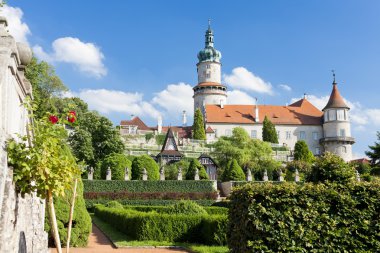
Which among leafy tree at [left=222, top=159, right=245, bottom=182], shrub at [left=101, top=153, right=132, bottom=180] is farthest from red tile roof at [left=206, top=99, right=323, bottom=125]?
shrub at [left=101, top=153, right=132, bottom=180]

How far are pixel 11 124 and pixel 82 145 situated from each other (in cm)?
4603

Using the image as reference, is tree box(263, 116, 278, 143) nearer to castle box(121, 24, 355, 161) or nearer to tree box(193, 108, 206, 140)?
castle box(121, 24, 355, 161)

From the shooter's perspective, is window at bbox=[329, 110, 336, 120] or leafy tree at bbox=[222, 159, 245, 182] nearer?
leafy tree at bbox=[222, 159, 245, 182]

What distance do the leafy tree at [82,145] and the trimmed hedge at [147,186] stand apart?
39.6 ft

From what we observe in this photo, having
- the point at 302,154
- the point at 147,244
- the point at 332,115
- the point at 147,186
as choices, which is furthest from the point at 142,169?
the point at 332,115

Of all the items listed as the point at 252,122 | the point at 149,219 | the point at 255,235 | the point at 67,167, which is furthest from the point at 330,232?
the point at 252,122

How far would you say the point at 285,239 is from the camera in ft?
30.5

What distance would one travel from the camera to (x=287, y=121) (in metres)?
85.6

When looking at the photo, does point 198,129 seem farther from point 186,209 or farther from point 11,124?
point 11,124

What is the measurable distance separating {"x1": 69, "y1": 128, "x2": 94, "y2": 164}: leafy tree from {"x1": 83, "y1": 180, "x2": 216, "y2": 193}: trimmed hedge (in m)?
12.1

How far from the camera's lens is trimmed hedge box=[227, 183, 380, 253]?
30.6 ft

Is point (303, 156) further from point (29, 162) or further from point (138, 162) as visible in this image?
point (29, 162)

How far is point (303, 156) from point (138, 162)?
28303mm

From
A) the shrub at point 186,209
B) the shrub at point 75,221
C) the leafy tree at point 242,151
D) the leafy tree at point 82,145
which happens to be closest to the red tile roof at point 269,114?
the leafy tree at point 242,151
